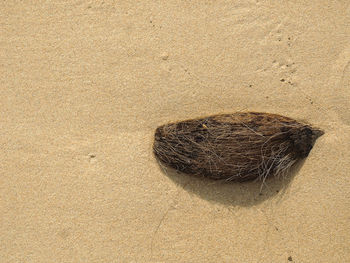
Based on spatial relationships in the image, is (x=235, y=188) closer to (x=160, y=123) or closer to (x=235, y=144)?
(x=235, y=144)

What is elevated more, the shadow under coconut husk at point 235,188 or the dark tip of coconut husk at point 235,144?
the dark tip of coconut husk at point 235,144

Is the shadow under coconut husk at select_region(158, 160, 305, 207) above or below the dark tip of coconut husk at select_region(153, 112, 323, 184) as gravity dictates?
below

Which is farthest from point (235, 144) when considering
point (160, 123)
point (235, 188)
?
point (160, 123)

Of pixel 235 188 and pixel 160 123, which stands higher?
pixel 160 123

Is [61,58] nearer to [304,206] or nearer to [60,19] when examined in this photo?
[60,19]
